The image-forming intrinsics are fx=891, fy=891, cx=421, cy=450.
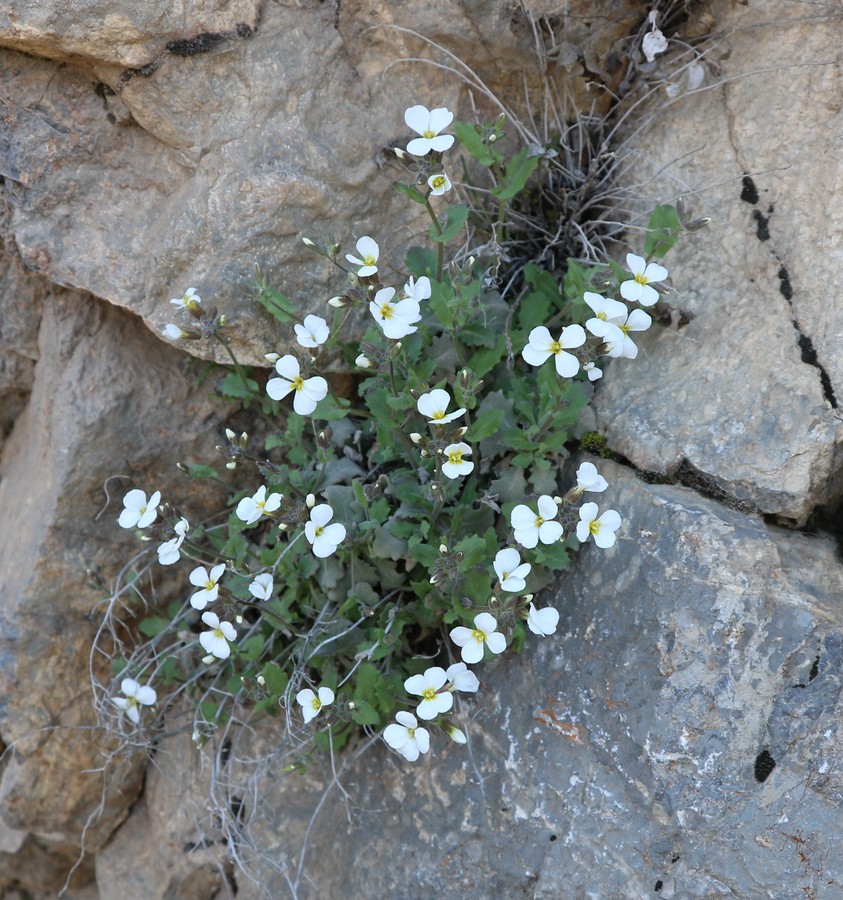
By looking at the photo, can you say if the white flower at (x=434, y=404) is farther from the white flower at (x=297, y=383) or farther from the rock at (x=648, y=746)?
the rock at (x=648, y=746)

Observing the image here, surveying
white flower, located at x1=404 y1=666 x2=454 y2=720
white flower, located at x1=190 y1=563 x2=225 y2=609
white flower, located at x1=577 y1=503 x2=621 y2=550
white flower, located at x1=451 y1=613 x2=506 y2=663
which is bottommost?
white flower, located at x1=404 y1=666 x2=454 y2=720

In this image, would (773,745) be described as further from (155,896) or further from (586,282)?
(155,896)

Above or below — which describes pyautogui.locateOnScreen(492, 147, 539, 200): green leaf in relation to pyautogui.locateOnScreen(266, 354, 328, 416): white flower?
above

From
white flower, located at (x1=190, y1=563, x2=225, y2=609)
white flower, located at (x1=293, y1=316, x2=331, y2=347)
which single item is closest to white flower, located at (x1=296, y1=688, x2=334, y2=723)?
white flower, located at (x1=190, y1=563, x2=225, y2=609)

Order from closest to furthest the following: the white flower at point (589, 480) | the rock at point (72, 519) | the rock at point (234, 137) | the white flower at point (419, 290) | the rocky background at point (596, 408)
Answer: the rocky background at point (596, 408), the white flower at point (589, 480), the white flower at point (419, 290), the rock at point (234, 137), the rock at point (72, 519)

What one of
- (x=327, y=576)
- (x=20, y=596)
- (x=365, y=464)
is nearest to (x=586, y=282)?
(x=365, y=464)

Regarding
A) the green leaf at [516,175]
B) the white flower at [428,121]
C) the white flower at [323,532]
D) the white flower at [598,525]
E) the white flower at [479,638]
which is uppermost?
the white flower at [428,121]

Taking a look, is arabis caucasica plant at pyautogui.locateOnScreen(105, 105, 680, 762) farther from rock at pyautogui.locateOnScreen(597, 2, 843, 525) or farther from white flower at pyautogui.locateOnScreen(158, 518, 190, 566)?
rock at pyautogui.locateOnScreen(597, 2, 843, 525)

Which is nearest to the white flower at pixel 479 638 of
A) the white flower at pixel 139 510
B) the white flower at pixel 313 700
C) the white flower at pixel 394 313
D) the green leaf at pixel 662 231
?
the white flower at pixel 313 700
